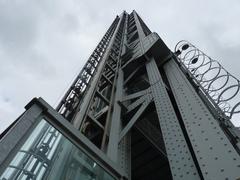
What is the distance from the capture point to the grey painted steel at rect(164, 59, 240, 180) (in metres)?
2.45

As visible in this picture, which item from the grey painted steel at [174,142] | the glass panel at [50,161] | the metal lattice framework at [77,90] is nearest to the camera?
the glass panel at [50,161]

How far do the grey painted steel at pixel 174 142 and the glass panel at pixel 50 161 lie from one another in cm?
78

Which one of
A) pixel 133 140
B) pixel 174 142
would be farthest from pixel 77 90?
pixel 174 142

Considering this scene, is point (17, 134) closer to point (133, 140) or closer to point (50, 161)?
point (50, 161)

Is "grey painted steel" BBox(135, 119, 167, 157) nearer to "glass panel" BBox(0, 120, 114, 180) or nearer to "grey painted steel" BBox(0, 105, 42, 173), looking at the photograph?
"glass panel" BBox(0, 120, 114, 180)

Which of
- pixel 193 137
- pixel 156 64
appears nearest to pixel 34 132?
pixel 193 137

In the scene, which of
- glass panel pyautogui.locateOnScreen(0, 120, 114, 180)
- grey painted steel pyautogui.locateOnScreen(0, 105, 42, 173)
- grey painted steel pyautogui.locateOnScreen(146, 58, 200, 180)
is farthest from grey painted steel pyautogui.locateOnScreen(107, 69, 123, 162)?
grey painted steel pyautogui.locateOnScreen(0, 105, 42, 173)

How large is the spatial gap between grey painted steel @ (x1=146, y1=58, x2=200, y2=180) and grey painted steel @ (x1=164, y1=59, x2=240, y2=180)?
16 cm

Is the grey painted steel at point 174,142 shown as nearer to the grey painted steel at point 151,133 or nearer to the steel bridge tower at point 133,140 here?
the steel bridge tower at point 133,140

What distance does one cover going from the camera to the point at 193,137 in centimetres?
312

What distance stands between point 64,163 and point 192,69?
6.31m

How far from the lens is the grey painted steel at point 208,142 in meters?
2.45

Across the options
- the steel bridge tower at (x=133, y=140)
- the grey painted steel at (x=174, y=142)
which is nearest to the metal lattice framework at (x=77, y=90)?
the steel bridge tower at (x=133, y=140)

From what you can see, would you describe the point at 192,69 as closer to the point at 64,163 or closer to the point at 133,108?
the point at 133,108
